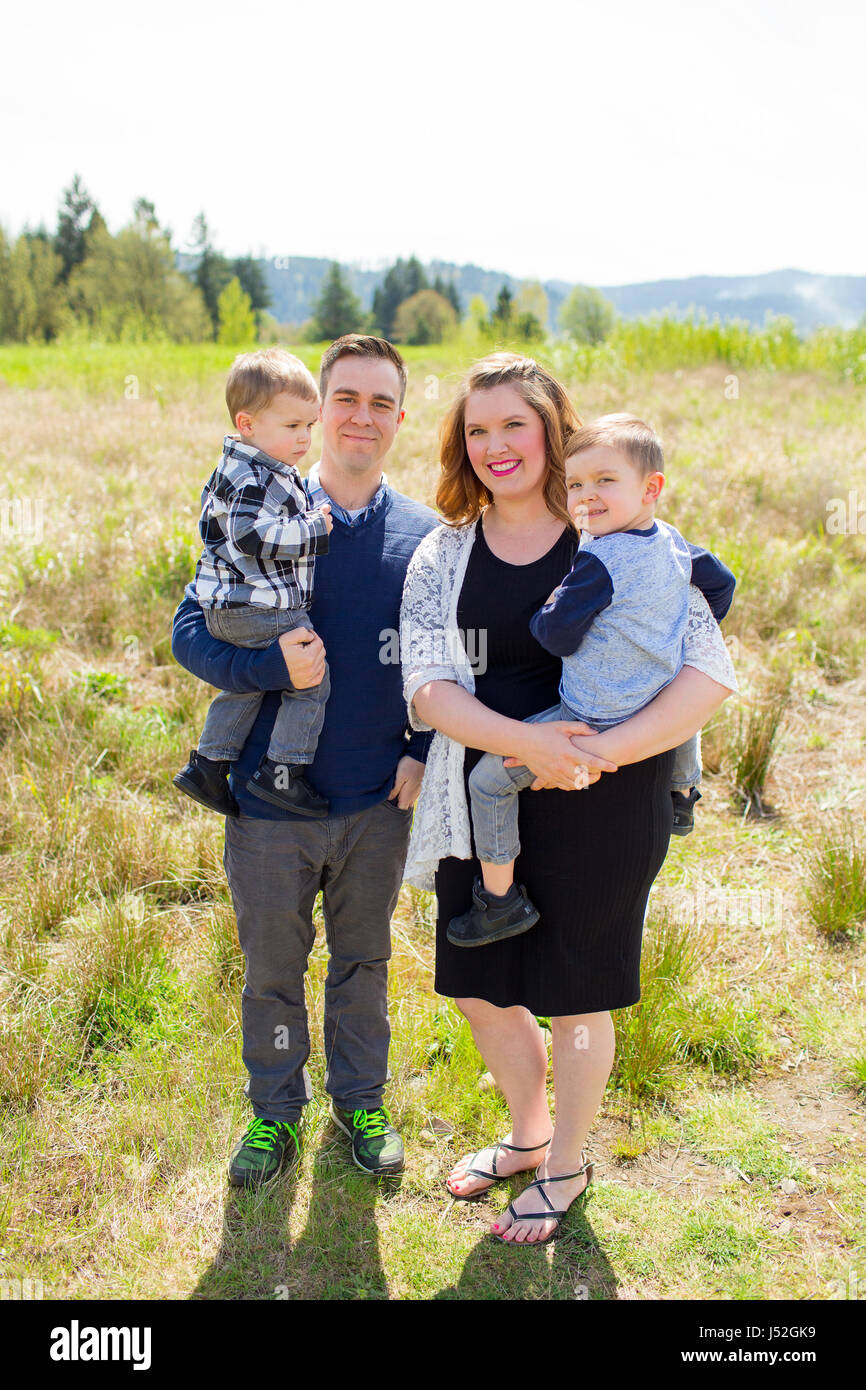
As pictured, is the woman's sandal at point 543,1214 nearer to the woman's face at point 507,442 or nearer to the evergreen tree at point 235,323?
the woman's face at point 507,442

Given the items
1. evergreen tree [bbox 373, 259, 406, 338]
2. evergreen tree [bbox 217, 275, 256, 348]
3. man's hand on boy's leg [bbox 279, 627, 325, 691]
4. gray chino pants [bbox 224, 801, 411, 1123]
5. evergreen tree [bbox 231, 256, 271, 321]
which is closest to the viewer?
man's hand on boy's leg [bbox 279, 627, 325, 691]

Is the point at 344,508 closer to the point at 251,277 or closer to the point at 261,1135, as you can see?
the point at 261,1135

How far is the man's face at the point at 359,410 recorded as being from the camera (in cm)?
235

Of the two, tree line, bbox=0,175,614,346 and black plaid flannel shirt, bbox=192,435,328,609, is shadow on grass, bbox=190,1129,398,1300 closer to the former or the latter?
black plaid flannel shirt, bbox=192,435,328,609

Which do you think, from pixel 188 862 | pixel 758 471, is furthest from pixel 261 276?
pixel 188 862

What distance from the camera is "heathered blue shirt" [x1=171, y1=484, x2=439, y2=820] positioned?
2396 mm

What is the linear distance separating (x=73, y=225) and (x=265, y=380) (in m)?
53.8

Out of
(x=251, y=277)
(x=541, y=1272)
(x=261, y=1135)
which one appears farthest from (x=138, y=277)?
(x=541, y=1272)

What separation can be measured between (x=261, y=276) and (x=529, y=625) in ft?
223

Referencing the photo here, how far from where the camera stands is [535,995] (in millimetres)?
2281

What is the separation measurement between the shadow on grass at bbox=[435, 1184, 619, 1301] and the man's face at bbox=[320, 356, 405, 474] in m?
2.08

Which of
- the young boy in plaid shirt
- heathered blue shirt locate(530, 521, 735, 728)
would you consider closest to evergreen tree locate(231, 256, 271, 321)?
the young boy in plaid shirt

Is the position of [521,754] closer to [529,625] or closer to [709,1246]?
[529,625]

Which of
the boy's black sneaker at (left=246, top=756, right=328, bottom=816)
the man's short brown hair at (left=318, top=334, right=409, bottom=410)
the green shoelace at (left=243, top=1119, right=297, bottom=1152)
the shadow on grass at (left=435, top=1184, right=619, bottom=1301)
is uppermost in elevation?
the man's short brown hair at (left=318, top=334, right=409, bottom=410)
